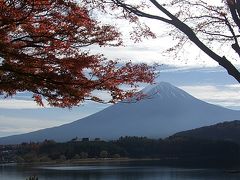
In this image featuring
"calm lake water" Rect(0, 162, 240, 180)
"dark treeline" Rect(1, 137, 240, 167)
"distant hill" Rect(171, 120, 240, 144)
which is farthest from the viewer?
"distant hill" Rect(171, 120, 240, 144)

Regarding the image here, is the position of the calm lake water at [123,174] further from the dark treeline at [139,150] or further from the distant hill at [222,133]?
the distant hill at [222,133]

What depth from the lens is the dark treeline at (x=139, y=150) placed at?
45312 mm

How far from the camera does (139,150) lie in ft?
166

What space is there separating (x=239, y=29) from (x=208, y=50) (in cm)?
37

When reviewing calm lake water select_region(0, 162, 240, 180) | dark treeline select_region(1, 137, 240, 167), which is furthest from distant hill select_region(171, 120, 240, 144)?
calm lake water select_region(0, 162, 240, 180)

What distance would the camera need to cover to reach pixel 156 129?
435ft

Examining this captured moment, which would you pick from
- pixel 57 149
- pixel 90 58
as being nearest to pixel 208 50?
pixel 90 58

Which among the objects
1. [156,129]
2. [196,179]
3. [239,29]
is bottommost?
[196,179]

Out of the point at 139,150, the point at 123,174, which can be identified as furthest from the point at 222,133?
the point at 123,174

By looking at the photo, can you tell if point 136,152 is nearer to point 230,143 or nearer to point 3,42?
point 230,143

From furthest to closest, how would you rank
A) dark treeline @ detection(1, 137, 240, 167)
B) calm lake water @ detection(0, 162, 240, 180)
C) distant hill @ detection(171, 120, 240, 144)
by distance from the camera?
distant hill @ detection(171, 120, 240, 144) → dark treeline @ detection(1, 137, 240, 167) → calm lake water @ detection(0, 162, 240, 180)

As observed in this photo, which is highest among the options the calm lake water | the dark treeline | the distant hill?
the distant hill

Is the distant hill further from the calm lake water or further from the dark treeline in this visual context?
the calm lake water

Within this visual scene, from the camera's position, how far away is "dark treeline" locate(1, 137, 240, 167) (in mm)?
45312
